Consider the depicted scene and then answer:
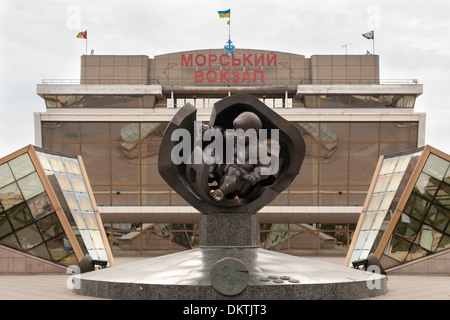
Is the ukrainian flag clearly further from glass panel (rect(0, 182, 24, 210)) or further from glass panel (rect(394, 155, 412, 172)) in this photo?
glass panel (rect(0, 182, 24, 210))

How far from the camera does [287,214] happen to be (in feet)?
133

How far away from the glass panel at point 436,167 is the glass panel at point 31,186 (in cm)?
1401

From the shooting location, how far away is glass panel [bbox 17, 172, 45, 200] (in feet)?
78.1

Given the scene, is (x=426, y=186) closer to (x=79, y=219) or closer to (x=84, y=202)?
(x=79, y=219)

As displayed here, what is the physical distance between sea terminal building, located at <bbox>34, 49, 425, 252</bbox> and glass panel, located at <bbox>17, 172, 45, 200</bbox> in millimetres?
16106

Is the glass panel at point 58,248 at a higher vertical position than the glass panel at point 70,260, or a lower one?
higher

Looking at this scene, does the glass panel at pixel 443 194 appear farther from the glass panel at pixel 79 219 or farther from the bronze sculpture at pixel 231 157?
the glass panel at pixel 79 219

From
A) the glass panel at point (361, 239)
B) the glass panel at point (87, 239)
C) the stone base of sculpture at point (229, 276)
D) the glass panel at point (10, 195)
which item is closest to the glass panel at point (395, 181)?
the glass panel at point (361, 239)

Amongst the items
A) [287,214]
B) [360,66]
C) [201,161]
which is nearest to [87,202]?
[201,161]

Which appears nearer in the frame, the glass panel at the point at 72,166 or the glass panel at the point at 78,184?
the glass panel at the point at 78,184

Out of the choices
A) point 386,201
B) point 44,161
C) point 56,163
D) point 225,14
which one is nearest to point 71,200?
point 56,163

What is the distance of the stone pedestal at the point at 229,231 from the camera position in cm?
1598

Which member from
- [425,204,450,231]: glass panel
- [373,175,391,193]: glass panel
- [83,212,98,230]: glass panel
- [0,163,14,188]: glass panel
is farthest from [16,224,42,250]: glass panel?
[425,204,450,231]: glass panel
